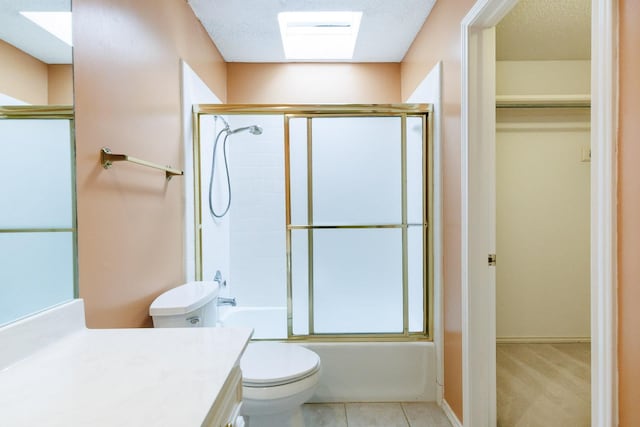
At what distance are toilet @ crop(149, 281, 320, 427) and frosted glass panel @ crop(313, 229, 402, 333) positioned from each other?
0.53m

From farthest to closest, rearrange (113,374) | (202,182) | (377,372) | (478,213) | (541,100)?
(541,100) → (202,182) → (377,372) → (478,213) → (113,374)

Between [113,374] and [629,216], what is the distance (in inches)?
49.2

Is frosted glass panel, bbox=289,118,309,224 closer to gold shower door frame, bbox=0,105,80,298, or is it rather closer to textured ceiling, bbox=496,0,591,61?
gold shower door frame, bbox=0,105,80,298

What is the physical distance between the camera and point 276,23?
Result: 2430 millimetres

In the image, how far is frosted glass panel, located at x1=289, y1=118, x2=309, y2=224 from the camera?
2.18 m

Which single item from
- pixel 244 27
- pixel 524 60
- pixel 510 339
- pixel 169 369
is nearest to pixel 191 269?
pixel 169 369

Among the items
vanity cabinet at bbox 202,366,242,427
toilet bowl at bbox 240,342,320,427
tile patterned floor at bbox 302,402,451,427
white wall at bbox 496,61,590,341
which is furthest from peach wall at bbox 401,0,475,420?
vanity cabinet at bbox 202,366,242,427

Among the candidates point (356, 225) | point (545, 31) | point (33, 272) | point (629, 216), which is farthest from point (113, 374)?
point (545, 31)

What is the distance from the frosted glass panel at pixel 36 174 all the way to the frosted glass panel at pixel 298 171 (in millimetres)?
1299

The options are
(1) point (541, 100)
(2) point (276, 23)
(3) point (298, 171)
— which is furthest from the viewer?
(1) point (541, 100)

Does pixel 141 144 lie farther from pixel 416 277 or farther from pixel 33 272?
pixel 416 277

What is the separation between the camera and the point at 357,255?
2.23m

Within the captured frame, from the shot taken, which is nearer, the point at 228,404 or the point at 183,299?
the point at 228,404

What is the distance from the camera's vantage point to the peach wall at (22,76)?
2.62ft
